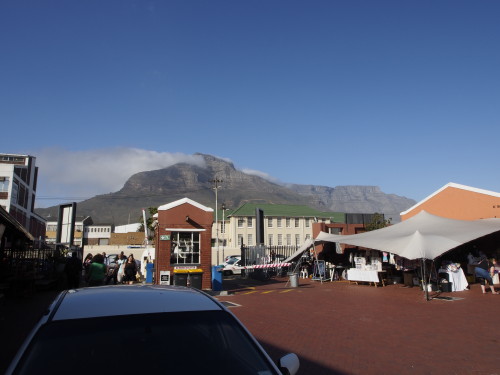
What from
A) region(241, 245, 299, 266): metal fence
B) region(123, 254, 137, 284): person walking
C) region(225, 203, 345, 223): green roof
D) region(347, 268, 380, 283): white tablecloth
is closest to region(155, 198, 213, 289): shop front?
region(123, 254, 137, 284): person walking

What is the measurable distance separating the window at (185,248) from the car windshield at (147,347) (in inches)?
641

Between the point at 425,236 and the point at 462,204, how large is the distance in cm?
869

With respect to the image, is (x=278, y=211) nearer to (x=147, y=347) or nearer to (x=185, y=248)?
(x=185, y=248)

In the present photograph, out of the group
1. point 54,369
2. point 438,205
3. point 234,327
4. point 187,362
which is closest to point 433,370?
point 234,327

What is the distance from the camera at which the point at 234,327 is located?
9.87 ft

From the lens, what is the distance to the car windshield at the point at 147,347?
246cm

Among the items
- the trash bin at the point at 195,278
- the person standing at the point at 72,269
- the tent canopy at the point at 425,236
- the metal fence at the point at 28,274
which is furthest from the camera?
the metal fence at the point at 28,274

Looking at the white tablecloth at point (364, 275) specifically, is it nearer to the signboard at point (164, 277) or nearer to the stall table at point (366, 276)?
the stall table at point (366, 276)

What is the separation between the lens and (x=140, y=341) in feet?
8.75

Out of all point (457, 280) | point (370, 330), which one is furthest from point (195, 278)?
point (457, 280)

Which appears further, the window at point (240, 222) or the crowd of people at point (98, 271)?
the window at point (240, 222)

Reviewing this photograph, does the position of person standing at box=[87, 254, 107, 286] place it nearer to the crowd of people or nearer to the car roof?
the crowd of people

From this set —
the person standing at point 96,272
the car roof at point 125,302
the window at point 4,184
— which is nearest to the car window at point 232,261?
the person standing at point 96,272

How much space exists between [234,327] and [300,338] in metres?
6.33
